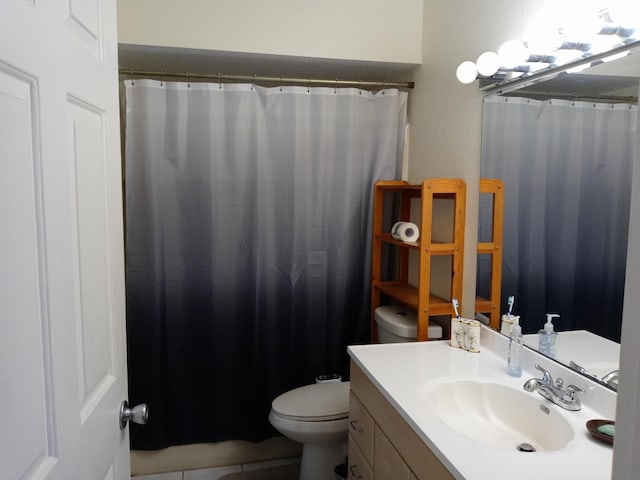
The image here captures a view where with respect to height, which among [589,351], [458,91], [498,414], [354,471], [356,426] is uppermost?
[458,91]

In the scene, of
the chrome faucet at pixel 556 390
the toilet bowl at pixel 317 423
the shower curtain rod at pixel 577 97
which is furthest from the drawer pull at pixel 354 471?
the shower curtain rod at pixel 577 97

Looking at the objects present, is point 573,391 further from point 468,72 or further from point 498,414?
point 468,72

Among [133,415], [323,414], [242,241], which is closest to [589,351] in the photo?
[323,414]

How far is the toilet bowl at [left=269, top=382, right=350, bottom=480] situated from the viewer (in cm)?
213

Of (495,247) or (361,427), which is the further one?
(495,247)

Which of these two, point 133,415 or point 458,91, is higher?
point 458,91

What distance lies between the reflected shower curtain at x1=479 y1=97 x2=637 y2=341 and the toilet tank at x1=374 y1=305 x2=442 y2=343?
1.46 feet

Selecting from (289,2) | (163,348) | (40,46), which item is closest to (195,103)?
(289,2)

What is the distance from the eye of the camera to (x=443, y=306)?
6.89 feet

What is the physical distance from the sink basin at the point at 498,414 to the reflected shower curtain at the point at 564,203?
0.93 feet

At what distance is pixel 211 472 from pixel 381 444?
1388mm

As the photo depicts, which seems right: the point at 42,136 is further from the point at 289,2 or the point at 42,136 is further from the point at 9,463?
the point at 289,2

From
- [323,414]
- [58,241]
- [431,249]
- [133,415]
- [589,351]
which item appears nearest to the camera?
[58,241]

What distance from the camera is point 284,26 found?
2.27 meters
